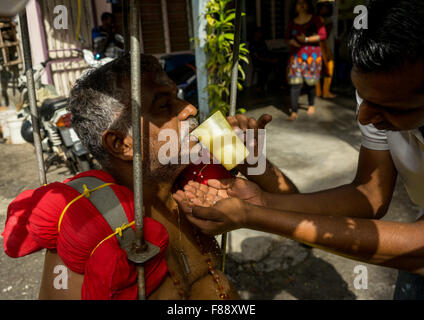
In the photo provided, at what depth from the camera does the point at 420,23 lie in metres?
1.08

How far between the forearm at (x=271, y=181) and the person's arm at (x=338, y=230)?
1.69 feet

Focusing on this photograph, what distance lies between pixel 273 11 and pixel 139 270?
438 inches

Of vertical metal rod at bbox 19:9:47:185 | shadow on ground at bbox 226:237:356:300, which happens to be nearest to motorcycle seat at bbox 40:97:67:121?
shadow on ground at bbox 226:237:356:300

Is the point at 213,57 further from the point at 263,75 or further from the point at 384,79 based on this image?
the point at 263,75

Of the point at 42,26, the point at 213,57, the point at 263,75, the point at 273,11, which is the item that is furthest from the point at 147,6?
the point at 213,57

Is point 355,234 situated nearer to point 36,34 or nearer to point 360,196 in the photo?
point 360,196

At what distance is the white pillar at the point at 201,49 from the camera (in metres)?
4.81

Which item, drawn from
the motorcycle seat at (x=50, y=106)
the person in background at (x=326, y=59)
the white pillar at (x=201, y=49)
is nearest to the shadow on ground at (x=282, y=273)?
the white pillar at (x=201, y=49)

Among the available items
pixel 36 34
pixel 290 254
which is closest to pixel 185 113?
pixel 290 254

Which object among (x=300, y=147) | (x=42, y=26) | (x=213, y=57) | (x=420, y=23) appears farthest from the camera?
(x=42, y=26)

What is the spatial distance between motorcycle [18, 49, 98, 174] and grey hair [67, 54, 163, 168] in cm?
325

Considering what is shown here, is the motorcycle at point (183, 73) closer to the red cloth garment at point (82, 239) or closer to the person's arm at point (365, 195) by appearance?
the person's arm at point (365, 195)

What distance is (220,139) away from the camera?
1557 mm

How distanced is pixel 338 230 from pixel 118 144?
3.35 ft
